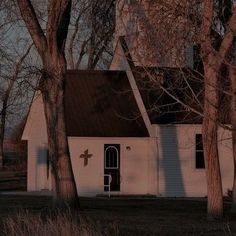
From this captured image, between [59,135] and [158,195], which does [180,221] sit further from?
[158,195]

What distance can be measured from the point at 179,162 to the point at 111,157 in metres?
2.84

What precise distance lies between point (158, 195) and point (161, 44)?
17.2 metres

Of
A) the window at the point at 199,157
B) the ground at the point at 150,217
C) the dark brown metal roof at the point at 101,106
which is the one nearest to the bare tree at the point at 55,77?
the ground at the point at 150,217

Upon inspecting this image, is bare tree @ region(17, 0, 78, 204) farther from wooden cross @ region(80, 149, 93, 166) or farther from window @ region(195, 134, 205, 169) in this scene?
window @ region(195, 134, 205, 169)

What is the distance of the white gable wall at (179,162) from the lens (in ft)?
105

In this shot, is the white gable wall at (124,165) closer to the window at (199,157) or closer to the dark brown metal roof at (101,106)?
the dark brown metal roof at (101,106)

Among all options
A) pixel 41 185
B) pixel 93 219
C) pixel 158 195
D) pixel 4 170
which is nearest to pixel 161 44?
pixel 93 219

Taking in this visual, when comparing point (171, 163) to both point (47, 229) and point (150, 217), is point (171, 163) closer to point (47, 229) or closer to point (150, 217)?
point (150, 217)

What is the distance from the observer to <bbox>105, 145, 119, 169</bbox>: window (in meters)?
32.2

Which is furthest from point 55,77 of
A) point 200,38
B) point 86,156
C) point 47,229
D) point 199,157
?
point 199,157

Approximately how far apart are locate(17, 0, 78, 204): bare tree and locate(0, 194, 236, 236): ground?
100 cm

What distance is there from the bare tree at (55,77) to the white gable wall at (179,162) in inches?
411

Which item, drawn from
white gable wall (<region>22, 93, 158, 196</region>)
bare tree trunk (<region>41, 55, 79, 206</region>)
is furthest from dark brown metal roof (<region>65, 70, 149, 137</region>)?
bare tree trunk (<region>41, 55, 79, 206</region>)

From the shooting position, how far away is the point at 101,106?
1303 inches
